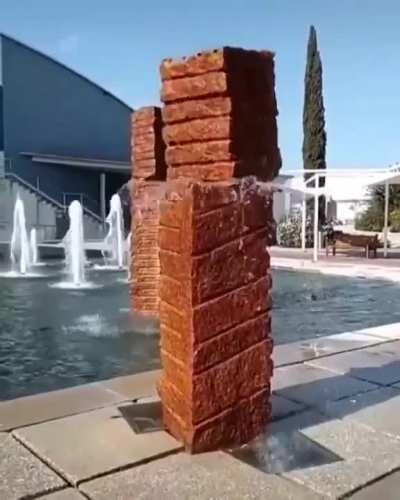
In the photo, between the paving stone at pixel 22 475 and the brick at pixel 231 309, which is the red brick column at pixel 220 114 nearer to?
the brick at pixel 231 309

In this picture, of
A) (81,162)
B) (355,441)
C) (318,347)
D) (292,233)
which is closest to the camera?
(355,441)

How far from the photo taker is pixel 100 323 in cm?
793

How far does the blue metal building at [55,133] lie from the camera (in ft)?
94.0

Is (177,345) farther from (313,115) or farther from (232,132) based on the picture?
(313,115)

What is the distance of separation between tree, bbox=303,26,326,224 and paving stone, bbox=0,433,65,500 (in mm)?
22584

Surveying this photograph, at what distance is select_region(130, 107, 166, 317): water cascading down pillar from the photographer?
26.1ft

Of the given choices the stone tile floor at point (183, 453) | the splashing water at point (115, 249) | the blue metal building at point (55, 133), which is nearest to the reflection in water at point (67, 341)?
the stone tile floor at point (183, 453)

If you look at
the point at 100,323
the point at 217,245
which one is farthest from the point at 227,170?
the point at 100,323

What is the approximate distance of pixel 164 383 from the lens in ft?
12.2

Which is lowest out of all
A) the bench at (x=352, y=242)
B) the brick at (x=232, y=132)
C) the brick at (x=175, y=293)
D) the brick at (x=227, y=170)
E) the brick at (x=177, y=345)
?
the bench at (x=352, y=242)

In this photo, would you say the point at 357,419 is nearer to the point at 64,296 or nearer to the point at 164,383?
the point at 164,383

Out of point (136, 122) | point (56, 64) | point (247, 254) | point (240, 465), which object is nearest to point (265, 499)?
point (240, 465)

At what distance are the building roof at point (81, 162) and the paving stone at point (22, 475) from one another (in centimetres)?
2640

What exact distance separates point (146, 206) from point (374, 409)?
4.65 meters
